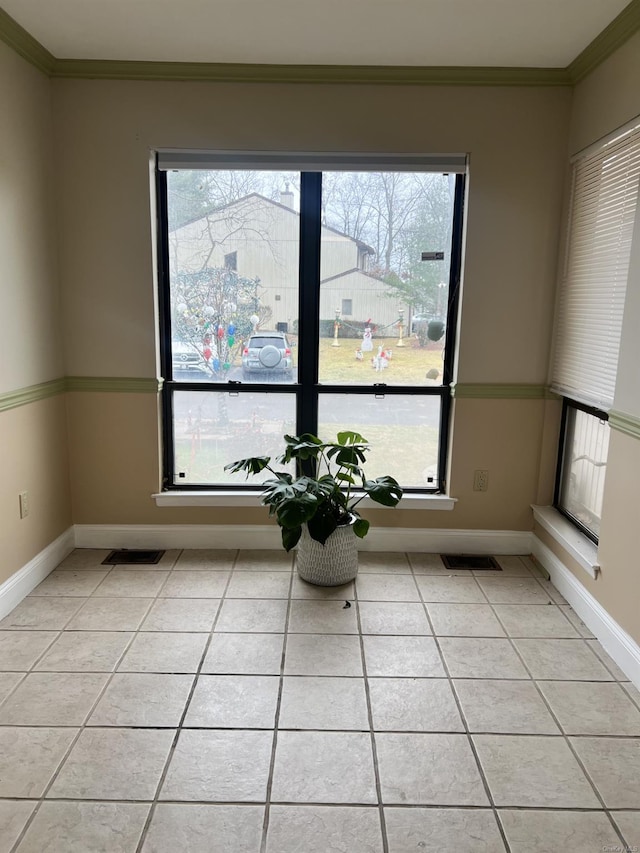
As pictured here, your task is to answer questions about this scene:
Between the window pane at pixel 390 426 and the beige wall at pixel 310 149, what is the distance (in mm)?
176

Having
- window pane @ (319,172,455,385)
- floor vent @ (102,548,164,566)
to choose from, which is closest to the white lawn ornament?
window pane @ (319,172,455,385)

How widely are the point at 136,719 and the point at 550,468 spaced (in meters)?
2.33

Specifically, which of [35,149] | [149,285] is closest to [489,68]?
[149,285]

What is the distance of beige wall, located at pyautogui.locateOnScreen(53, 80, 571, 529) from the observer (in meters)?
2.72

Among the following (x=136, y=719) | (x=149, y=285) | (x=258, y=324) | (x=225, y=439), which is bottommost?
(x=136, y=719)

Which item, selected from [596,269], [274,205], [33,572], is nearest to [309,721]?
[33,572]

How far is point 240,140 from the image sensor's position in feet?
9.01

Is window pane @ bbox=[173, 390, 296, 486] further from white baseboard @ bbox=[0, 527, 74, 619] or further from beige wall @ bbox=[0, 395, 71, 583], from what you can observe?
white baseboard @ bbox=[0, 527, 74, 619]

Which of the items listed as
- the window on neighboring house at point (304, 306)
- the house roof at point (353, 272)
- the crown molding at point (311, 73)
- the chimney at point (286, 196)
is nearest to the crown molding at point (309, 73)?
the crown molding at point (311, 73)

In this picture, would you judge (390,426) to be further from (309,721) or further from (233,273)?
(309,721)

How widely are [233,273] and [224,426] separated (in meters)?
0.83

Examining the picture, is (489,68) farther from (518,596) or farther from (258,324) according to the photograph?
(518,596)

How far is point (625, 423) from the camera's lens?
217 centimetres

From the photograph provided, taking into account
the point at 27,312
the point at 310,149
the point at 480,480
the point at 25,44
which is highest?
the point at 25,44
